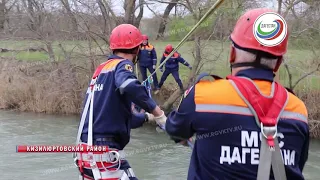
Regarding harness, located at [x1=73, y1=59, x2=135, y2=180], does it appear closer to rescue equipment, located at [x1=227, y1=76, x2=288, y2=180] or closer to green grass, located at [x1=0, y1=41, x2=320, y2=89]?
rescue equipment, located at [x1=227, y1=76, x2=288, y2=180]

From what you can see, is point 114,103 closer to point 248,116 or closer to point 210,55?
point 248,116

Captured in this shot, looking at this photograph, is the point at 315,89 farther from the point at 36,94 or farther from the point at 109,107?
the point at 109,107

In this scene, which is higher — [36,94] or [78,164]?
[78,164]

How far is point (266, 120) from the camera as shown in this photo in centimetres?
210

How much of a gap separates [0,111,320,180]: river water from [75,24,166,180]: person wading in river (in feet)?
20.8

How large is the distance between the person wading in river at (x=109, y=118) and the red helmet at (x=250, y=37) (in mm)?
1609

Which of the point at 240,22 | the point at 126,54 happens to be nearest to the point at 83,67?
the point at 126,54

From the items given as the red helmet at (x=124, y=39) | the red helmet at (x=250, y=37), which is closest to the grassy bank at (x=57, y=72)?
the red helmet at (x=124, y=39)

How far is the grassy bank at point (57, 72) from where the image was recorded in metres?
15.8

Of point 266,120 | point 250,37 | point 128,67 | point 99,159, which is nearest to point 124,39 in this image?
point 128,67

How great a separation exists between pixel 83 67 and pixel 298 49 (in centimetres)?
743

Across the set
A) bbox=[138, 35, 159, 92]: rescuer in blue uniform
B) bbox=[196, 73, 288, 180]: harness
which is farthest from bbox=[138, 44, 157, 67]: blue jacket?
bbox=[196, 73, 288, 180]: harness

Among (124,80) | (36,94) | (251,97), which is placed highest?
(251,97)

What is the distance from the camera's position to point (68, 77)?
57.8 ft
